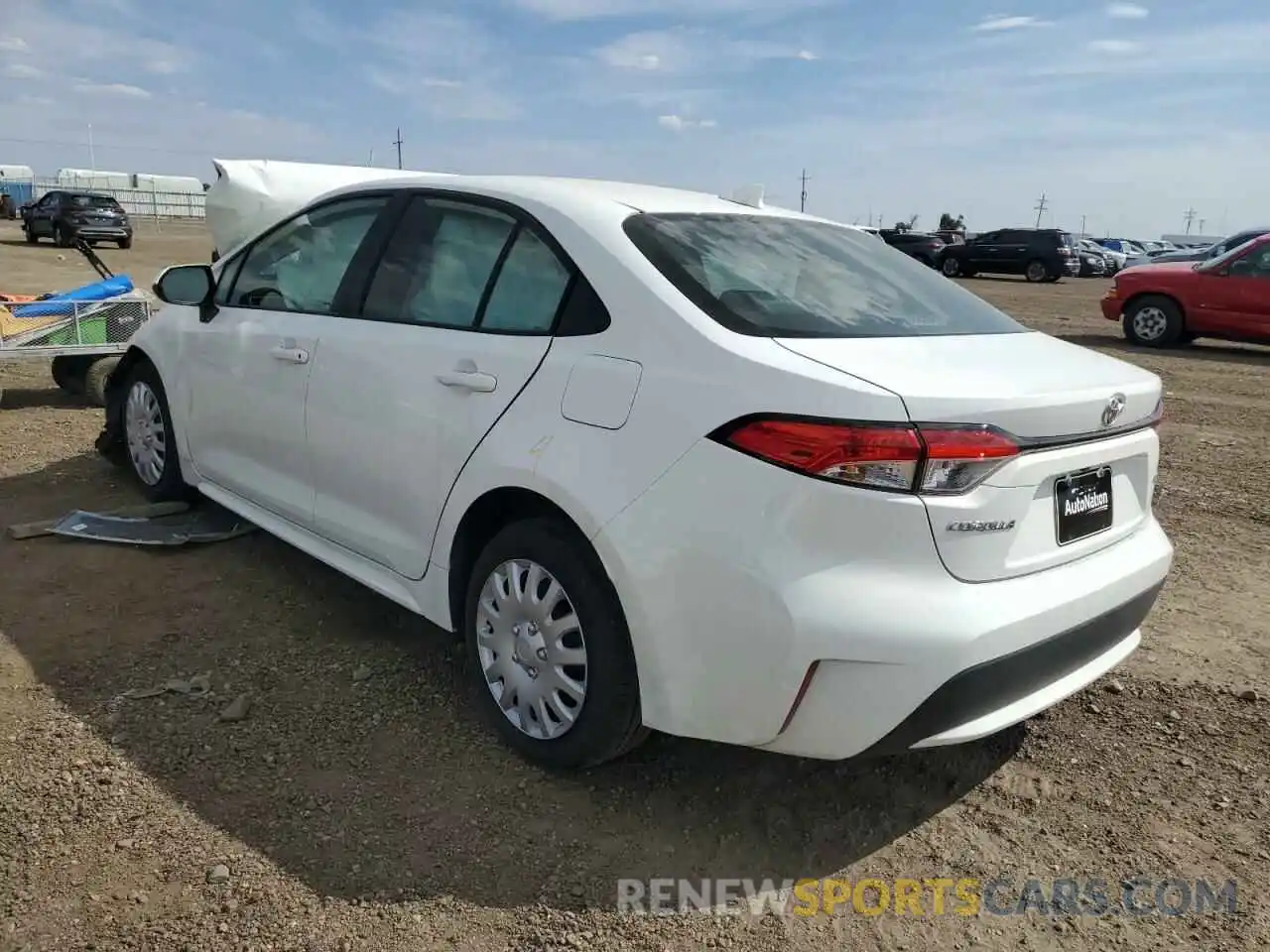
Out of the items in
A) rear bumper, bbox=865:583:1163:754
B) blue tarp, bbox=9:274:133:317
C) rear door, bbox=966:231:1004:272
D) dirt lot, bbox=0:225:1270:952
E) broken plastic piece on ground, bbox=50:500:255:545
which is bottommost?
dirt lot, bbox=0:225:1270:952

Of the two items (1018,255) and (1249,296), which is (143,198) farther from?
(1249,296)

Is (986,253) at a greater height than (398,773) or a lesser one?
greater

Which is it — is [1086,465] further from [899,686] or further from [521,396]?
[521,396]

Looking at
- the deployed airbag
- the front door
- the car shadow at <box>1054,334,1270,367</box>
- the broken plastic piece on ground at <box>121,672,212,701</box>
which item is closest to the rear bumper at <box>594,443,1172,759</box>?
the broken plastic piece on ground at <box>121,672,212,701</box>

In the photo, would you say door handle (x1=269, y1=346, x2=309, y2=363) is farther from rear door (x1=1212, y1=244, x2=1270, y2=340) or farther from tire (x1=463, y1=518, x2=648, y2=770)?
rear door (x1=1212, y1=244, x2=1270, y2=340)

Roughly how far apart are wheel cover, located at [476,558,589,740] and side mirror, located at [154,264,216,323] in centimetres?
227

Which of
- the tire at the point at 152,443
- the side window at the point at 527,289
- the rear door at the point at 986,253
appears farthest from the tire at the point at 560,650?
the rear door at the point at 986,253

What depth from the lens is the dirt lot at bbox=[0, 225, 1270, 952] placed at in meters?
2.38

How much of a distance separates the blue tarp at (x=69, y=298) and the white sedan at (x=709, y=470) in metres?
4.34

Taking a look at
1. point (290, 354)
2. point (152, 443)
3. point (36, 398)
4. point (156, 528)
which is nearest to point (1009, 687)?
point (290, 354)

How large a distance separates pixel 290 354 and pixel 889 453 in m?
2.44

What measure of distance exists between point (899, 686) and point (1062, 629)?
0.51 m

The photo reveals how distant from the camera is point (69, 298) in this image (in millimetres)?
7230

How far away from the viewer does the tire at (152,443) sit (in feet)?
15.6
